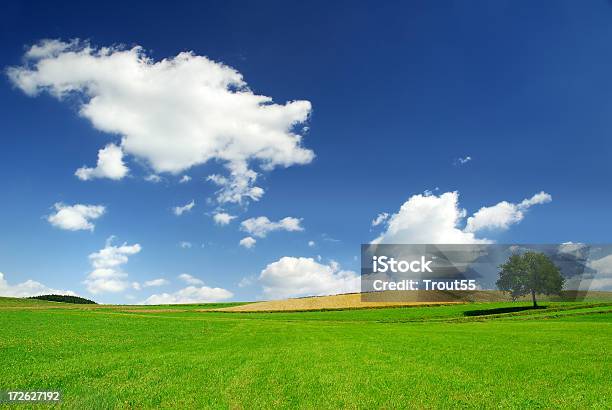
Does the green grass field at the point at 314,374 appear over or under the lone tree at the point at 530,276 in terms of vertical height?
under

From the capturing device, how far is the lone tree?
11344 centimetres

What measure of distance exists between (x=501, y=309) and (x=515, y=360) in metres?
89.1

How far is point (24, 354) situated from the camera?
28.3m

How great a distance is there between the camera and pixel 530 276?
114 metres

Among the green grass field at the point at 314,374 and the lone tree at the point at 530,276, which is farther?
the lone tree at the point at 530,276

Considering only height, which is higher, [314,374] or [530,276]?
[530,276]

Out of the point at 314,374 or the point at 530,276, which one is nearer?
the point at 314,374

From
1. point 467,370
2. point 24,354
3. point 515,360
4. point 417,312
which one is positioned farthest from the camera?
point 417,312

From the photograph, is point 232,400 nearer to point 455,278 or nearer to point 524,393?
point 524,393

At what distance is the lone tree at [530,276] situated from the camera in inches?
4466

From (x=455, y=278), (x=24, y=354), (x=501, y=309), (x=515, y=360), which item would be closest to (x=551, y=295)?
(x=501, y=309)

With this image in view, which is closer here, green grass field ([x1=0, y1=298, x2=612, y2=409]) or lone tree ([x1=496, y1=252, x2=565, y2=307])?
green grass field ([x1=0, y1=298, x2=612, y2=409])

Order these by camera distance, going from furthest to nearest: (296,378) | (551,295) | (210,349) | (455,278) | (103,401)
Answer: (455,278)
(551,295)
(210,349)
(296,378)
(103,401)

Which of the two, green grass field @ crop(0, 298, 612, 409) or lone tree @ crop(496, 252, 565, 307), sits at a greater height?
lone tree @ crop(496, 252, 565, 307)
